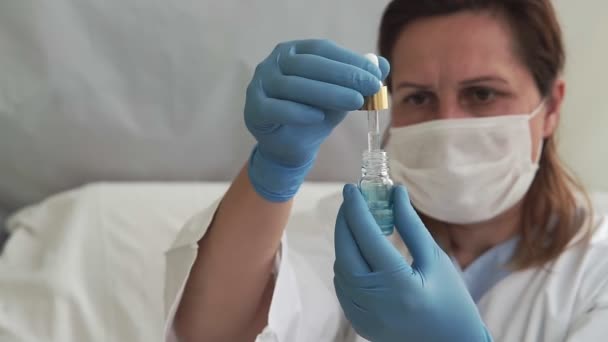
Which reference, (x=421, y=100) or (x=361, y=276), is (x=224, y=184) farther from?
(x=361, y=276)

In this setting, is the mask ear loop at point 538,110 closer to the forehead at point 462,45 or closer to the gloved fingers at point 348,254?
the forehead at point 462,45

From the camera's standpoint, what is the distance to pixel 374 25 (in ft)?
4.55

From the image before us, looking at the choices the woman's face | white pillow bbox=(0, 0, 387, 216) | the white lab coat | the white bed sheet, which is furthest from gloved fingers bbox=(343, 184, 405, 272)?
white pillow bbox=(0, 0, 387, 216)

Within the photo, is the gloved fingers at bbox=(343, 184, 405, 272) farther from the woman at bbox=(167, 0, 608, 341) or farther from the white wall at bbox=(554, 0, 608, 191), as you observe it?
the white wall at bbox=(554, 0, 608, 191)

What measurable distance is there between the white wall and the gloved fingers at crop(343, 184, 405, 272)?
3.44ft

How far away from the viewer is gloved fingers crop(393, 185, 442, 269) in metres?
0.62

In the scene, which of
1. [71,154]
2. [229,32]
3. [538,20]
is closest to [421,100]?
[538,20]

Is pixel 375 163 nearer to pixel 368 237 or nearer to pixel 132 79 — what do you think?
pixel 368 237

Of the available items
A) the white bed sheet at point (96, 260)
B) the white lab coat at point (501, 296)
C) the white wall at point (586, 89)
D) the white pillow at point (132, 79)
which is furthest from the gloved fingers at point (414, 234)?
the white wall at point (586, 89)

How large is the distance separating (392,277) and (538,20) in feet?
2.08

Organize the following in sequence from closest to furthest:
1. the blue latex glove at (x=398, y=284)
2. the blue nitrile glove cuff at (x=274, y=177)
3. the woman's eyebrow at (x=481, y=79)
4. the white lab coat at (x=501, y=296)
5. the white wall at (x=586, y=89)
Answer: the blue latex glove at (x=398, y=284) → the blue nitrile glove cuff at (x=274, y=177) → the white lab coat at (x=501, y=296) → the woman's eyebrow at (x=481, y=79) → the white wall at (x=586, y=89)

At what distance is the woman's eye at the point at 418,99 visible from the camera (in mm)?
973

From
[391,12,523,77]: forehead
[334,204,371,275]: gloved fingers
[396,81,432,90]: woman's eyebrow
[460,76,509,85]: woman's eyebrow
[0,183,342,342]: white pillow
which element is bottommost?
[0,183,342,342]: white pillow

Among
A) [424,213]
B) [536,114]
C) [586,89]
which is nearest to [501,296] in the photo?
[424,213]
